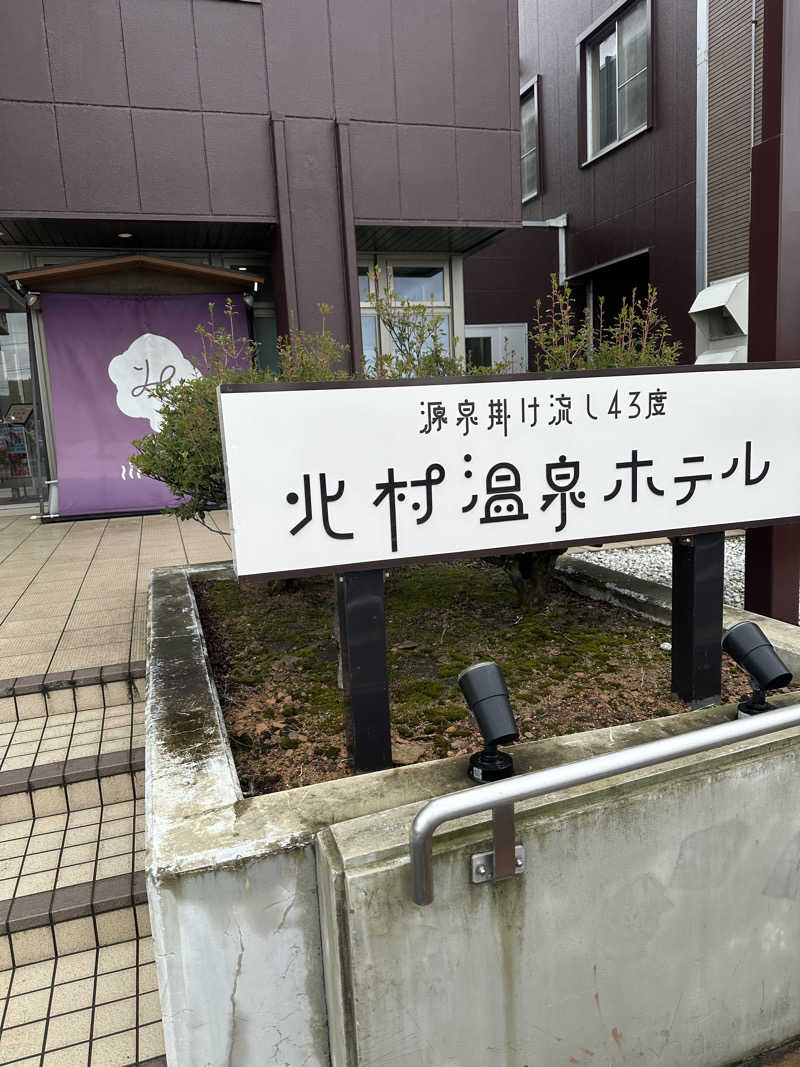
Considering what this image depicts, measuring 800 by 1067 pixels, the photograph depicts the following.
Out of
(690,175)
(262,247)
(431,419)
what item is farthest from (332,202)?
(431,419)

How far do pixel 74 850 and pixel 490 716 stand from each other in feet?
6.15

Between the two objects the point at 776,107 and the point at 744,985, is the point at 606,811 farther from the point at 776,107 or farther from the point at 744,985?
the point at 776,107

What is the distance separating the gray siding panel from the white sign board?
8.61 meters

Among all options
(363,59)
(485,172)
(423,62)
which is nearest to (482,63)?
(423,62)

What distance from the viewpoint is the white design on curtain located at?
30.0ft

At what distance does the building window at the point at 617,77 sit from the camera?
1153cm

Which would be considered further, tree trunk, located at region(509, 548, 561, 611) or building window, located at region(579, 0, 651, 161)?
building window, located at region(579, 0, 651, 161)

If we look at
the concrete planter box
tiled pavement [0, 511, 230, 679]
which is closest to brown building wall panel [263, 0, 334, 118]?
tiled pavement [0, 511, 230, 679]

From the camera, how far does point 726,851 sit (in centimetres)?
197

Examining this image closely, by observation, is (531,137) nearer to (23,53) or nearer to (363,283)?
(363,283)

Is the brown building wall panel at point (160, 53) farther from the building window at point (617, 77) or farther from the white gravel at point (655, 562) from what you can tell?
the building window at point (617, 77)

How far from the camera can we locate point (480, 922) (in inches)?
67.1

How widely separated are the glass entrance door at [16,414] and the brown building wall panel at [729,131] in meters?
9.80

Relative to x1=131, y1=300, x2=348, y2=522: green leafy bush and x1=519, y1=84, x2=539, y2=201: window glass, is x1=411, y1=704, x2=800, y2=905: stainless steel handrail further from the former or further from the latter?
x1=519, y1=84, x2=539, y2=201: window glass
